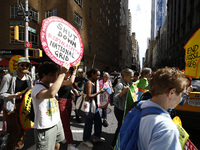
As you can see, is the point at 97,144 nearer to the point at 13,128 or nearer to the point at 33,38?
Result: the point at 13,128

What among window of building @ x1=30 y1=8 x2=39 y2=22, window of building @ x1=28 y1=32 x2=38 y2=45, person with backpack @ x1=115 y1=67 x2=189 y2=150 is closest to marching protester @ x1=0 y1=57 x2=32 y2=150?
person with backpack @ x1=115 y1=67 x2=189 y2=150

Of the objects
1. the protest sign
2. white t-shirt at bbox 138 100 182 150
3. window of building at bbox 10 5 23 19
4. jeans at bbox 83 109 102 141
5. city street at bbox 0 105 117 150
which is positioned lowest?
city street at bbox 0 105 117 150

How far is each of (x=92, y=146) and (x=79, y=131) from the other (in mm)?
1081

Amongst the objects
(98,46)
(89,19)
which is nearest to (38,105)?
(89,19)

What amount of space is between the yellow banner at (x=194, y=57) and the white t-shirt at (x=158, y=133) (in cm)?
245

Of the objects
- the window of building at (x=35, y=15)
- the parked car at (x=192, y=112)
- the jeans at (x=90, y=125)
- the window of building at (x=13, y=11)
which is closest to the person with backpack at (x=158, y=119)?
the jeans at (x=90, y=125)

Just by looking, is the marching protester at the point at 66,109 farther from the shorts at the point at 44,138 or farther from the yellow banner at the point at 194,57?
the yellow banner at the point at 194,57

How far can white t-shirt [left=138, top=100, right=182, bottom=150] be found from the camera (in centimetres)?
92

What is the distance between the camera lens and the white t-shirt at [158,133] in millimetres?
922

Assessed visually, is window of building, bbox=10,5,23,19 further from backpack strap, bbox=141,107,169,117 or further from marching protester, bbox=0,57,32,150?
backpack strap, bbox=141,107,169,117

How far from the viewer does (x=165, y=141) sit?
0.92 metres

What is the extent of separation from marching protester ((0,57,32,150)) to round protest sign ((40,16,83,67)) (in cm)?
130

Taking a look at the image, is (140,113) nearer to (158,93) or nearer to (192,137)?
(158,93)

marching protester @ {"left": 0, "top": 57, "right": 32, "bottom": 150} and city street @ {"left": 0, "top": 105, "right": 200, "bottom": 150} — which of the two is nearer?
marching protester @ {"left": 0, "top": 57, "right": 32, "bottom": 150}
